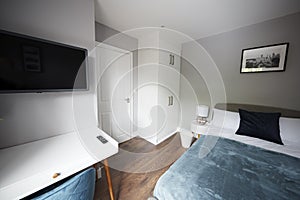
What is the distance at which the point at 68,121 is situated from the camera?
1280 millimetres

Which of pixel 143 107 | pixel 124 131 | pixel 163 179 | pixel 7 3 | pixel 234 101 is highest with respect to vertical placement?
pixel 7 3

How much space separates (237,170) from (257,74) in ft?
5.74

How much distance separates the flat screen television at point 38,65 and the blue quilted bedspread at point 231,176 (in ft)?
4.23

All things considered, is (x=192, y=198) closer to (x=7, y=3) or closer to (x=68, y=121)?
(x=68, y=121)

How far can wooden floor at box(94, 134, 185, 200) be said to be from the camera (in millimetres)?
1354

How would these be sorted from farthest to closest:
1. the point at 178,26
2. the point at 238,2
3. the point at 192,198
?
the point at 178,26 → the point at 238,2 → the point at 192,198

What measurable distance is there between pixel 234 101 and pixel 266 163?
1307mm

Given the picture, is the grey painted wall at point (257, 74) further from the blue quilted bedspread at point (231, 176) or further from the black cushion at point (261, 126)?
the blue quilted bedspread at point (231, 176)

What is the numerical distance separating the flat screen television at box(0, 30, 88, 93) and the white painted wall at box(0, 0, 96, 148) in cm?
16

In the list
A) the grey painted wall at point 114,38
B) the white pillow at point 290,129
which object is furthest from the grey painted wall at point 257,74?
the grey painted wall at point 114,38

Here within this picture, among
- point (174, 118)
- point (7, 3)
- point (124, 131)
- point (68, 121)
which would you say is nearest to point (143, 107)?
point (124, 131)

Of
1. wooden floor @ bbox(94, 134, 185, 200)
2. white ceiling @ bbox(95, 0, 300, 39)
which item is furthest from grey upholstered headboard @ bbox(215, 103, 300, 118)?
white ceiling @ bbox(95, 0, 300, 39)

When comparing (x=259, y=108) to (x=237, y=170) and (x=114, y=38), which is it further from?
(x=114, y=38)

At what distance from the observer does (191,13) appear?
1650 millimetres
